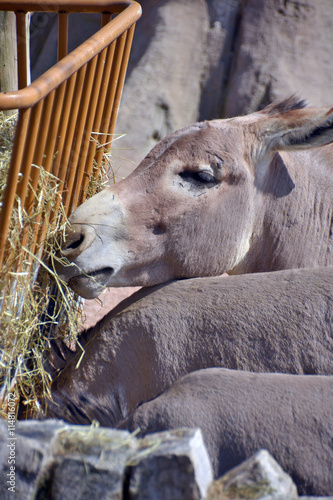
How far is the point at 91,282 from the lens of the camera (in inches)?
109

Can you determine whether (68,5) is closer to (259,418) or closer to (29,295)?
(29,295)

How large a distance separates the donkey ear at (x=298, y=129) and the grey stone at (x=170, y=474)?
81.0 inches

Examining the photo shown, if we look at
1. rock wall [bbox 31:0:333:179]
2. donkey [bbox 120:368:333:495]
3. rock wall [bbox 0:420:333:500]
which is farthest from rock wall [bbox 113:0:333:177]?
rock wall [bbox 0:420:333:500]

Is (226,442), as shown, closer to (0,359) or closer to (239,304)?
(239,304)

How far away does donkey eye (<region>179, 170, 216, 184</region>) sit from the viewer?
2.95 metres

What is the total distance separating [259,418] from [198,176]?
1.49m

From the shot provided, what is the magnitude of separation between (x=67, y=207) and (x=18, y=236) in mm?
503

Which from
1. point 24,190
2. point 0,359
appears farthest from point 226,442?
point 24,190

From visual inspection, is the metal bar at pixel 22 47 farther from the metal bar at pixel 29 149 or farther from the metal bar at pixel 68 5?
the metal bar at pixel 29 149

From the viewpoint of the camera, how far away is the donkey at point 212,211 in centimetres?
280

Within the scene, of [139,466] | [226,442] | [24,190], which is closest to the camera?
[139,466]

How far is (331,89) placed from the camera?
6.27 meters

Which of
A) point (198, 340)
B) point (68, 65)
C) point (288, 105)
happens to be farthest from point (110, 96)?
point (198, 340)

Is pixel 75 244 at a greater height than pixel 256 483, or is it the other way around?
pixel 75 244
